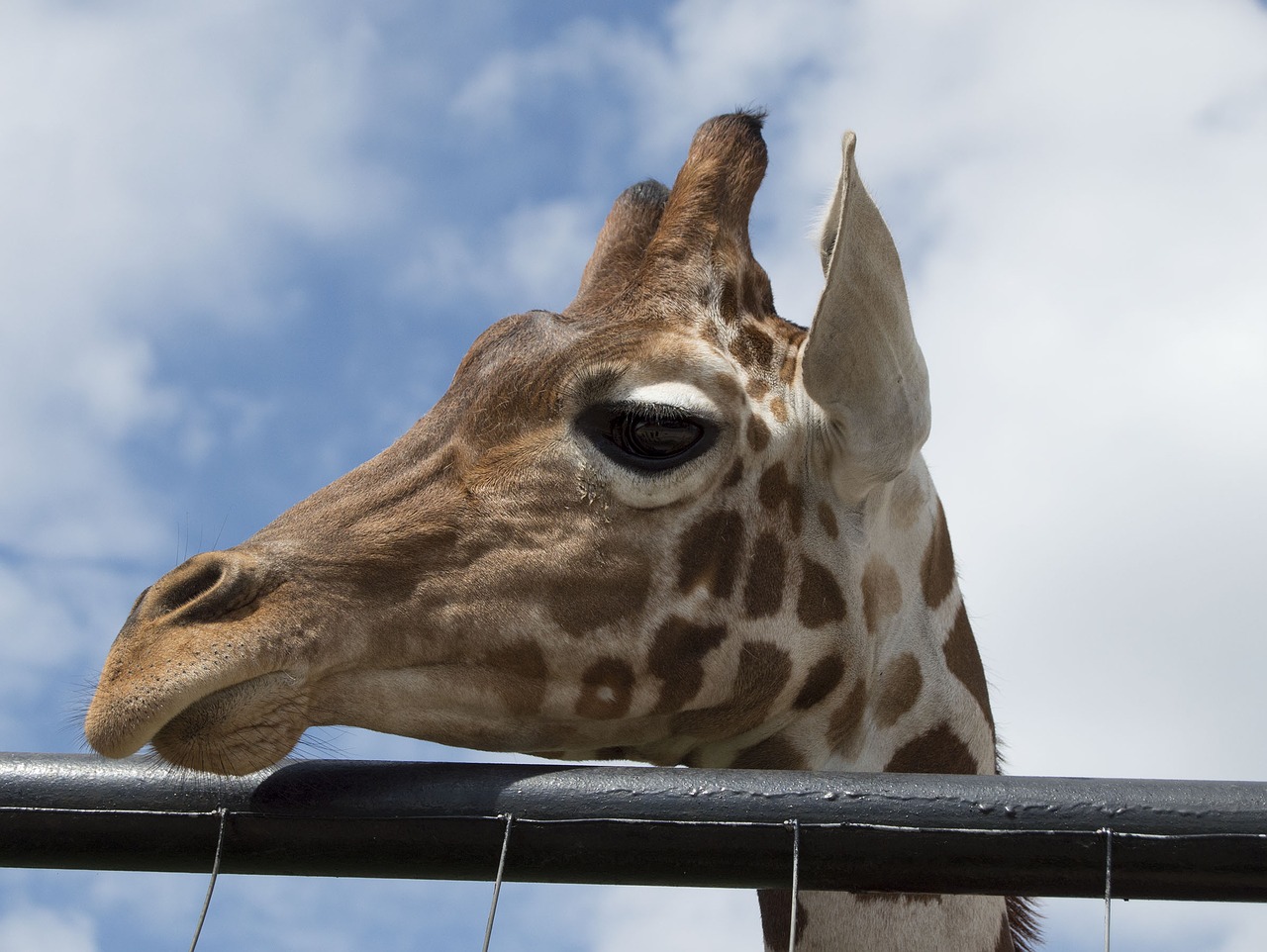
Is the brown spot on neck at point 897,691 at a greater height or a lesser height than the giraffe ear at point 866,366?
lesser

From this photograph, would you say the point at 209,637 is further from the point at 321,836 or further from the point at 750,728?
the point at 750,728

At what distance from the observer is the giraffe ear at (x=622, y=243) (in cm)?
412

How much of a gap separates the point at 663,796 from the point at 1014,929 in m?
2.48

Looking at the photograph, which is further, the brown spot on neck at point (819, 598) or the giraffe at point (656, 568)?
the brown spot on neck at point (819, 598)

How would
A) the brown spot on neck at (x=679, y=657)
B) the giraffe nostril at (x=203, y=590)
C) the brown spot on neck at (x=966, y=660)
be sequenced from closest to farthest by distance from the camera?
the giraffe nostril at (x=203, y=590) → the brown spot on neck at (x=679, y=657) → the brown spot on neck at (x=966, y=660)

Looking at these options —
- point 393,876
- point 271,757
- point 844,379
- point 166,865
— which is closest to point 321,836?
point 393,876

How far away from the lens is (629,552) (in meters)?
3.59

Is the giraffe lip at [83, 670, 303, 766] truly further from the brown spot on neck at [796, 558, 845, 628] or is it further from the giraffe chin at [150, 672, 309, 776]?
the brown spot on neck at [796, 558, 845, 628]

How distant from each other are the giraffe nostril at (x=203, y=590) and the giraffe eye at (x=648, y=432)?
97cm

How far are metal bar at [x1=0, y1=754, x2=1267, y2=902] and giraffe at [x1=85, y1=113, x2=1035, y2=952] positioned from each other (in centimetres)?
62

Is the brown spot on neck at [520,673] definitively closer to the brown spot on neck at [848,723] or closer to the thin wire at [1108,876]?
the brown spot on neck at [848,723]

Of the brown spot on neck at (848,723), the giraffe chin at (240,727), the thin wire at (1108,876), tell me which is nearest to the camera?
the thin wire at (1108,876)

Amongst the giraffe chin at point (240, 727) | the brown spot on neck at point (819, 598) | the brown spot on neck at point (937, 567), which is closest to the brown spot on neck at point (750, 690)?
the brown spot on neck at point (819, 598)

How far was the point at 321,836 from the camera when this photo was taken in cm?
240
